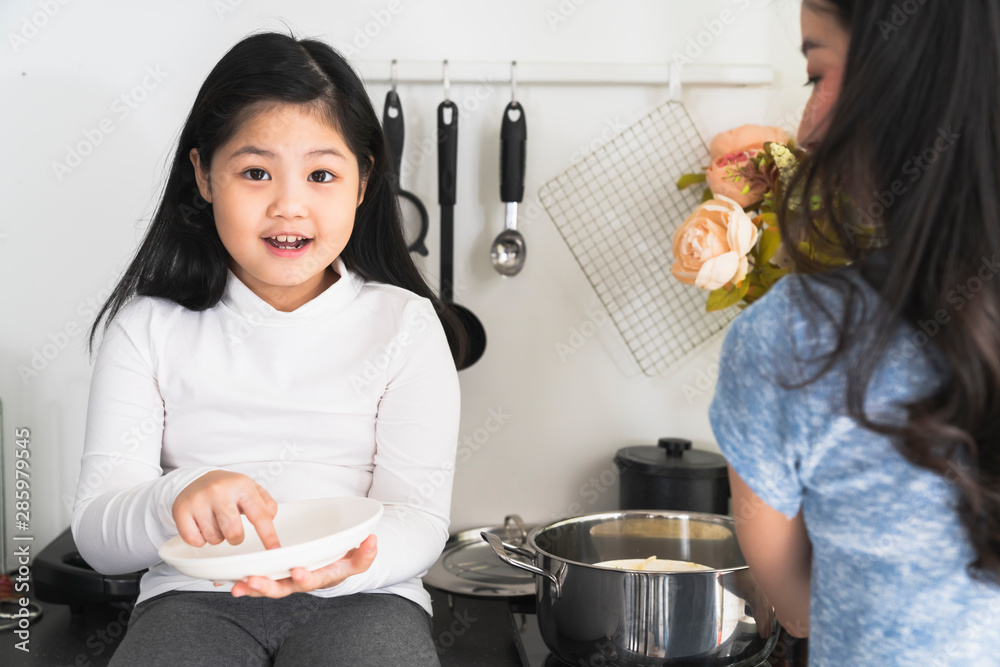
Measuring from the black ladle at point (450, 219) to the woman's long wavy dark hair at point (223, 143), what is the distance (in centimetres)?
12

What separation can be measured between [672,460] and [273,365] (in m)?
0.52

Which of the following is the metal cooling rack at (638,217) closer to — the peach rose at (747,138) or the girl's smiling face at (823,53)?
the peach rose at (747,138)

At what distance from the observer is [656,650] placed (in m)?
0.76

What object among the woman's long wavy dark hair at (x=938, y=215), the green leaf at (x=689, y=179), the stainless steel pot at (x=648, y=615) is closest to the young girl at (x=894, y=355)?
the woman's long wavy dark hair at (x=938, y=215)

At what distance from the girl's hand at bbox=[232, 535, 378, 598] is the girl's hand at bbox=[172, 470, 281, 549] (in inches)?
1.8

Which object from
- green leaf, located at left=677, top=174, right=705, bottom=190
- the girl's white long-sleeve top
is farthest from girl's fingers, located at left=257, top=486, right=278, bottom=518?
green leaf, located at left=677, top=174, right=705, bottom=190

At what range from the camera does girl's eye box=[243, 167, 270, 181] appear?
32.3 inches

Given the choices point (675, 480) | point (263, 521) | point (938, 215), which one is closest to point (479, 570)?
point (675, 480)

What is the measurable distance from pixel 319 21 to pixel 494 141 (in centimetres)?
28

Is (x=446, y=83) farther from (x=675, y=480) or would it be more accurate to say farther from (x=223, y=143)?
(x=675, y=480)

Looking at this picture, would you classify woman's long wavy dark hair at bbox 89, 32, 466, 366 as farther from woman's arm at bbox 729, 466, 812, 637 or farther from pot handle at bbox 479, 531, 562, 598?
woman's arm at bbox 729, 466, 812, 637

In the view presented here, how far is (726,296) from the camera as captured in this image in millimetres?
1041

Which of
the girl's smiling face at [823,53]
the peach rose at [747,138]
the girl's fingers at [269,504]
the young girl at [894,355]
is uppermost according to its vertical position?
the peach rose at [747,138]

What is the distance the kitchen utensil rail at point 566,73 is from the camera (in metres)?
1.09
